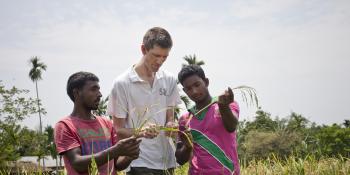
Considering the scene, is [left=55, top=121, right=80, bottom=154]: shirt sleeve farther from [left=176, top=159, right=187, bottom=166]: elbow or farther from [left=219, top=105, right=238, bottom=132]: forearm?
[left=219, top=105, right=238, bottom=132]: forearm

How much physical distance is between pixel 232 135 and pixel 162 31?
101cm

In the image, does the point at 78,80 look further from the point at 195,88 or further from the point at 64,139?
the point at 195,88

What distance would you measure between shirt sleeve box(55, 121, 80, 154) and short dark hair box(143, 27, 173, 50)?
3.06ft

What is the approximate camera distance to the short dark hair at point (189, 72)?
11.0 ft

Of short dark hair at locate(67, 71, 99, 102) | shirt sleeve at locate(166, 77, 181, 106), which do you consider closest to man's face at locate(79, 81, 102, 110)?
short dark hair at locate(67, 71, 99, 102)

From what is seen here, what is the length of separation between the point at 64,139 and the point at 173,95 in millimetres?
1053

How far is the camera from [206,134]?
10.6ft

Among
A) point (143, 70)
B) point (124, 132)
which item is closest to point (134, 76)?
point (143, 70)

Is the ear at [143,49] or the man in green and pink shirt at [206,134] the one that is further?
the ear at [143,49]

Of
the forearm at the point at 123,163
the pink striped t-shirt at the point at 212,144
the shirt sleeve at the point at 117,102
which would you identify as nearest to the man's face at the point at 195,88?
the pink striped t-shirt at the point at 212,144

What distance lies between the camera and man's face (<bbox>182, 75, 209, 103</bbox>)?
3.27m

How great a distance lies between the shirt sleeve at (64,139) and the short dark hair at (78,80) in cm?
38

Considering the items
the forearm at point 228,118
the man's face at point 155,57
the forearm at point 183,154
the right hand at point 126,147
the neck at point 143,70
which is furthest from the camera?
the neck at point 143,70

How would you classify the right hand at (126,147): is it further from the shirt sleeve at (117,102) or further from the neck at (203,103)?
the neck at (203,103)
